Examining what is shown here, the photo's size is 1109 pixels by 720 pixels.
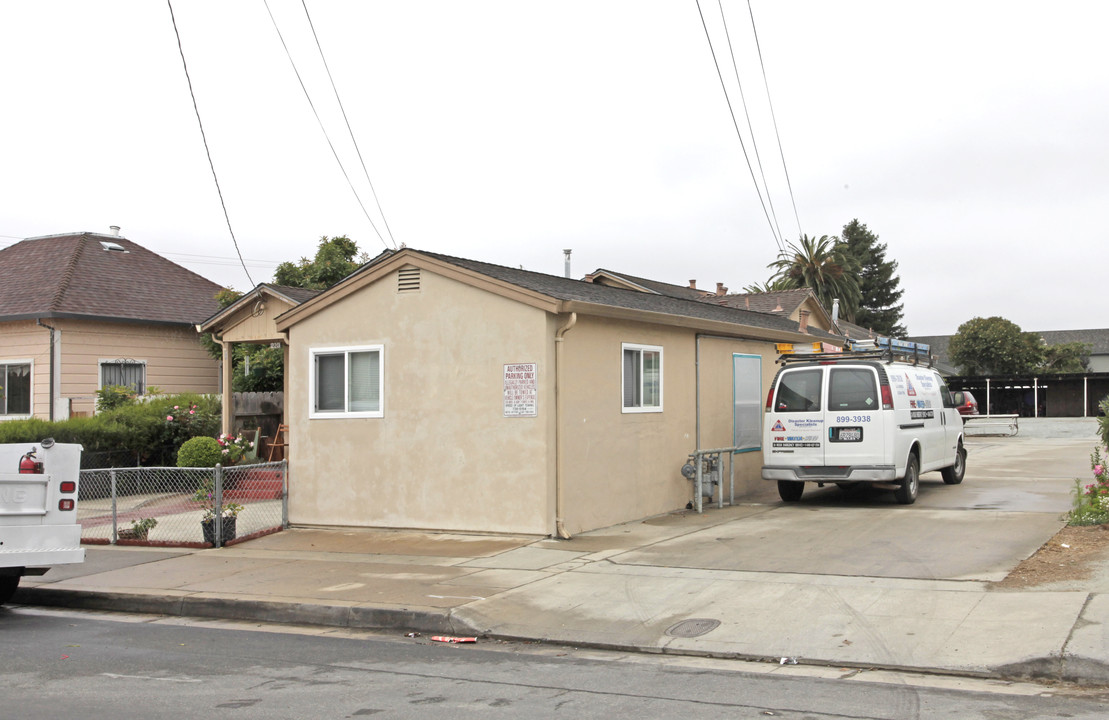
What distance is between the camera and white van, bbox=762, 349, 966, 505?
44.7 ft

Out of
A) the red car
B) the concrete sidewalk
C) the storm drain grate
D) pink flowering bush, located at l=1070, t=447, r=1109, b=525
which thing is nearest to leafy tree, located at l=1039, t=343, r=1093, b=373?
the red car

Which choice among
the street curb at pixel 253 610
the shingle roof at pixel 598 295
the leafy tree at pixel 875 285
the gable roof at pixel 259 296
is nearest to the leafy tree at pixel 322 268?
the gable roof at pixel 259 296

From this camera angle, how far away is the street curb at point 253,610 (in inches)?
332

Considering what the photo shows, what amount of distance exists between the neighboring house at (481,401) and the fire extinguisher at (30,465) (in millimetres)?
4612

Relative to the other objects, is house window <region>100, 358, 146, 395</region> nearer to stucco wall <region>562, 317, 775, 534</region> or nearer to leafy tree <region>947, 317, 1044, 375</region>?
stucco wall <region>562, 317, 775, 534</region>

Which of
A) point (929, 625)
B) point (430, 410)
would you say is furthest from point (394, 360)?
point (929, 625)

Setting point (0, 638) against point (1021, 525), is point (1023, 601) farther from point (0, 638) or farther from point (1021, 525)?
point (0, 638)

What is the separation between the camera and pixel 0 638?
8.33 meters

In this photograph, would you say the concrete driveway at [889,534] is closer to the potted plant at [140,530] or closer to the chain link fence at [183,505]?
the chain link fence at [183,505]

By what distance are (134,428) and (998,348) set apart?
58.0m

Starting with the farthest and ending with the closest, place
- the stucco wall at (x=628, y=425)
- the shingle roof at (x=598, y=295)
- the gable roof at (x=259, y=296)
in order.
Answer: the gable roof at (x=259, y=296), the shingle roof at (x=598, y=295), the stucco wall at (x=628, y=425)

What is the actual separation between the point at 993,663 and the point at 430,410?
7704 mm

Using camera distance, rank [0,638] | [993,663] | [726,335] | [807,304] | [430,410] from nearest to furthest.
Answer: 1. [993,663]
2. [0,638]
3. [430,410]
4. [726,335]
5. [807,304]

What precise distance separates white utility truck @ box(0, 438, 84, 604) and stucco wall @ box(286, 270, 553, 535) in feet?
13.7
